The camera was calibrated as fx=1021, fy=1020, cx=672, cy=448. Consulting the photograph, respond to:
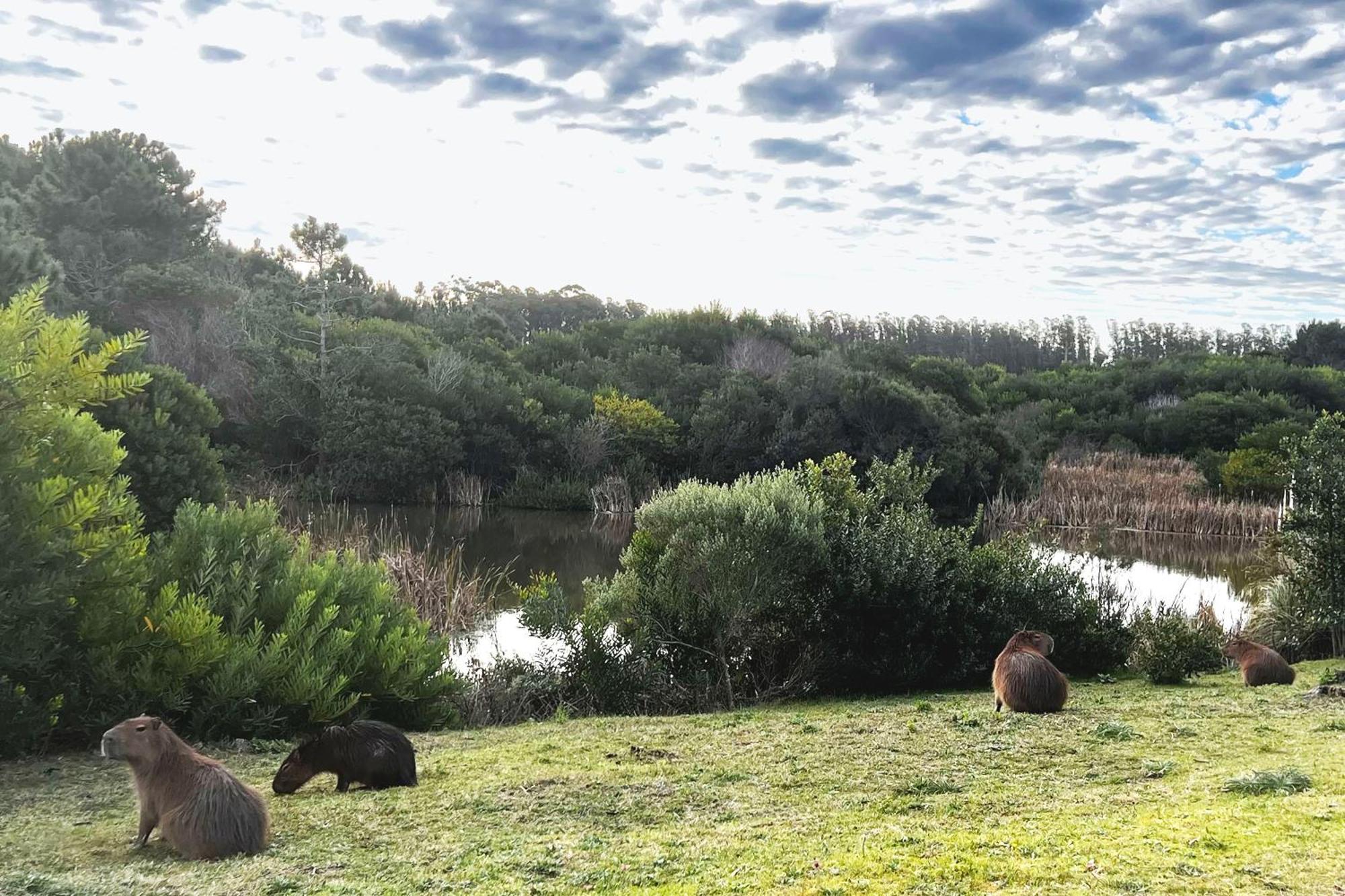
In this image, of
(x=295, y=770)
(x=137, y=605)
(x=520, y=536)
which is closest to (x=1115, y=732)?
(x=295, y=770)

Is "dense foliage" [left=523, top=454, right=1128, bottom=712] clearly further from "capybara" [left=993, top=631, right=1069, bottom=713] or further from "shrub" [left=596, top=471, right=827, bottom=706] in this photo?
"capybara" [left=993, top=631, right=1069, bottom=713]

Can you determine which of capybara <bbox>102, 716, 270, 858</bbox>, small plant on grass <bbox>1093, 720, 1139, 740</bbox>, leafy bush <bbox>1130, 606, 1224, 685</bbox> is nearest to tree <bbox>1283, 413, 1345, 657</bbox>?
leafy bush <bbox>1130, 606, 1224, 685</bbox>

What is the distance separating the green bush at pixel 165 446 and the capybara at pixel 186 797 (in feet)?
25.5

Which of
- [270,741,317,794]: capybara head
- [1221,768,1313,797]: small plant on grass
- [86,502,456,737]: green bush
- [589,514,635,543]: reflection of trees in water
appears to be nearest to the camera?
[1221,768,1313,797]: small plant on grass

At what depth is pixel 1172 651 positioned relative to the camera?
32.8 ft

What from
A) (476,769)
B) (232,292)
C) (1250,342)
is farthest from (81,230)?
(1250,342)

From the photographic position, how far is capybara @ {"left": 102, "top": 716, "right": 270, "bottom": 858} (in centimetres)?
426

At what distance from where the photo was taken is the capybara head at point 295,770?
5.58m

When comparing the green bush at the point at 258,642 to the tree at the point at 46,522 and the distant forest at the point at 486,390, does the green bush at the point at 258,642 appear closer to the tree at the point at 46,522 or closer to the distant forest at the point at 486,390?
the tree at the point at 46,522

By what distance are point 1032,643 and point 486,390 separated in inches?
1294

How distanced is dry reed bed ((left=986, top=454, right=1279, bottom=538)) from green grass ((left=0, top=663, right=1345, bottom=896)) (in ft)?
59.5

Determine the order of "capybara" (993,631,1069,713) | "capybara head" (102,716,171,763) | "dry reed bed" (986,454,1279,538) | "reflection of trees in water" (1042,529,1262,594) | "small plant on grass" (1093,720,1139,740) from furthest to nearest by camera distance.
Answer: "dry reed bed" (986,454,1279,538) → "reflection of trees in water" (1042,529,1262,594) → "capybara" (993,631,1069,713) → "small plant on grass" (1093,720,1139,740) → "capybara head" (102,716,171,763)

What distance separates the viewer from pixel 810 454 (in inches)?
1481

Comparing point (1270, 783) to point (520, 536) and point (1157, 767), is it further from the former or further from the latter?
point (520, 536)
